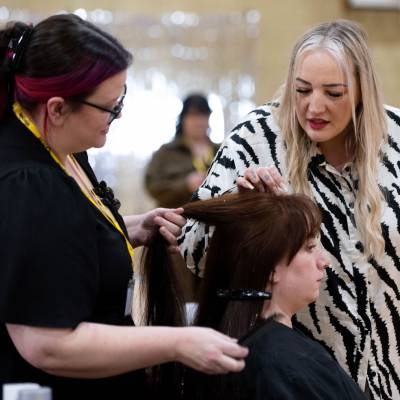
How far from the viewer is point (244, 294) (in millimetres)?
1963

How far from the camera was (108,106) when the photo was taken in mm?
1679

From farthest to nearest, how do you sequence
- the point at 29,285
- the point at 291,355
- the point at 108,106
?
the point at 291,355
the point at 108,106
the point at 29,285

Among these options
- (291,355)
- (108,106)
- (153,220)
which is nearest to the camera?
(108,106)

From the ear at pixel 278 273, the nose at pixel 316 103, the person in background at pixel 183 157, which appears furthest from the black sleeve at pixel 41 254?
the person in background at pixel 183 157

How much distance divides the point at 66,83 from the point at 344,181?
3.12 feet

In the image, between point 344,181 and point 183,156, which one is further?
point 183,156

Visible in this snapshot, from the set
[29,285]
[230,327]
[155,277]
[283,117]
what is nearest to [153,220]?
[155,277]

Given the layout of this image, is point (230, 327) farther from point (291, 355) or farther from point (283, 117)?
point (283, 117)

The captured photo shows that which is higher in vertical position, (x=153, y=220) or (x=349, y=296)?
(x=153, y=220)

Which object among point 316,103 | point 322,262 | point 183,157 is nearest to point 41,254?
Answer: point 322,262

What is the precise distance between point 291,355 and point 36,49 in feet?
2.71

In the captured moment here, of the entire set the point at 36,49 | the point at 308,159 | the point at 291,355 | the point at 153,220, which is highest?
the point at 36,49

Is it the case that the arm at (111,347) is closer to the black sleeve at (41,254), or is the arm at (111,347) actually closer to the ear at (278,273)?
the black sleeve at (41,254)

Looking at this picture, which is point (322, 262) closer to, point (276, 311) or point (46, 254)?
point (276, 311)
